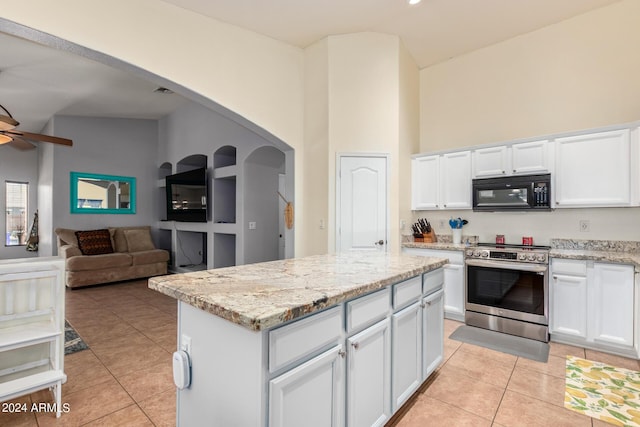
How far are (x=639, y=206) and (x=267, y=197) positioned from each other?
4955 millimetres

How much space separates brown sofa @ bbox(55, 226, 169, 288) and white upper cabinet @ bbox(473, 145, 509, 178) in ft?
20.1

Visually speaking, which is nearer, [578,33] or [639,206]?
[639,206]

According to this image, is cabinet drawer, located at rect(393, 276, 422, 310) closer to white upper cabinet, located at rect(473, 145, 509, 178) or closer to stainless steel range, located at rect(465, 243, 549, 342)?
stainless steel range, located at rect(465, 243, 549, 342)

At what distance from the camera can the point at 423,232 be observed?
4.48m

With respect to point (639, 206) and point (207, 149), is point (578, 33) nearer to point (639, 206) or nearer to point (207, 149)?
point (639, 206)

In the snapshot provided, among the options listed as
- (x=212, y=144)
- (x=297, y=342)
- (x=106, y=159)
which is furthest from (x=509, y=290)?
(x=106, y=159)

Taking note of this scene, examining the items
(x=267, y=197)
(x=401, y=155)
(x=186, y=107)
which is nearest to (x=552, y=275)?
(x=401, y=155)

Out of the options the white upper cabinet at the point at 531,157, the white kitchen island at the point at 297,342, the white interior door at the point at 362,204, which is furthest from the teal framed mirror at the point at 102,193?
the white upper cabinet at the point at 531,157

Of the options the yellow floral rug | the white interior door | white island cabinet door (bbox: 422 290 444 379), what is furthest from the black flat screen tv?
the yellow floral rug

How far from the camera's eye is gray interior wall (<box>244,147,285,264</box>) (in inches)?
219

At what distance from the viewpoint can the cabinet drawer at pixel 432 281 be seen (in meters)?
2.32

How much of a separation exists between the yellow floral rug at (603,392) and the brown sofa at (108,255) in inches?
266

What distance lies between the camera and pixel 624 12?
339 cm

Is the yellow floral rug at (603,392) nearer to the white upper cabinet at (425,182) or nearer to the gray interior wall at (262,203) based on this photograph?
the white upper cabinet at (425,182)
